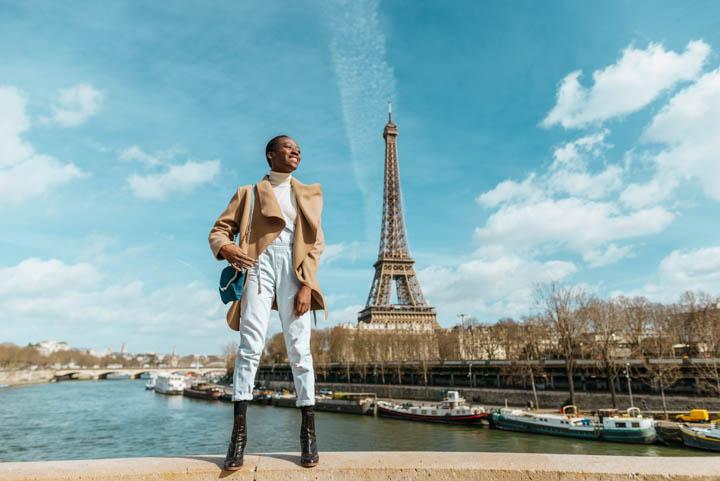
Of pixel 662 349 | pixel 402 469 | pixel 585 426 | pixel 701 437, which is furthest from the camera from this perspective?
pixel 662 349

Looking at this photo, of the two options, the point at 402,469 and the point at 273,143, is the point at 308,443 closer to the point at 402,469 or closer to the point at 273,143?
the point at 402,469

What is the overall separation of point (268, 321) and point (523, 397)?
1494 inches

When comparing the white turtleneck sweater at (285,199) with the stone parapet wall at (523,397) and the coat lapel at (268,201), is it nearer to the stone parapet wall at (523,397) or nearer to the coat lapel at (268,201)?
the coat lapel at (268,201)

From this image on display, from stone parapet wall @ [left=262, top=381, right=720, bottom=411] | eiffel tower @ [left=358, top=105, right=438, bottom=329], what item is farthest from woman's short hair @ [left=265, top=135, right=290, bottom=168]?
eiffel tower @ [left=358, top=105, right=438, bottom=329]

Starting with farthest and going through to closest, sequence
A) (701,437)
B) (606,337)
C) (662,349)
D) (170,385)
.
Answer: (170,385) → (662,349) → (606,337) → (701,437)

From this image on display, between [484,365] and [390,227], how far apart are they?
36.4 m

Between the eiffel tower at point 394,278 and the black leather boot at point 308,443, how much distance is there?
2462 inches

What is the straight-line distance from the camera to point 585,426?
23.9 meters

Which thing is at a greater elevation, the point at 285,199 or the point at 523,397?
the point at 285,199

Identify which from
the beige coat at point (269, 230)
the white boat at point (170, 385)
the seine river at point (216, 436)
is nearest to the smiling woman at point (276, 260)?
the beige coat at point (269, 230)

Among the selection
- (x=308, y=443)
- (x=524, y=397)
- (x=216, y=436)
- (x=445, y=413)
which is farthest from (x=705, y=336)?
(x=308, y=443)

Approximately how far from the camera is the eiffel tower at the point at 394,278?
6706cm

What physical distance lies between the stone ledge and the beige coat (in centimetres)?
110

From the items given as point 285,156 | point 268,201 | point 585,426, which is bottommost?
point 585,426
